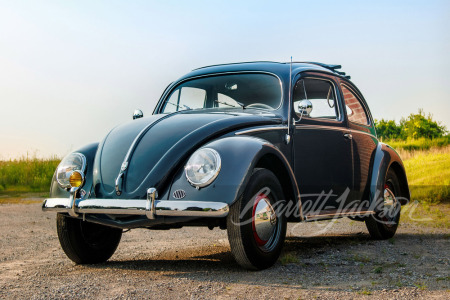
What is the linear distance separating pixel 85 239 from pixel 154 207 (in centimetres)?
137

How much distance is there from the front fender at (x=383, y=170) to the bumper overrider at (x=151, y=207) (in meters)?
3.44

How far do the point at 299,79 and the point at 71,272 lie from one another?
3.20m

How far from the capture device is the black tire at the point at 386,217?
23.0 feet

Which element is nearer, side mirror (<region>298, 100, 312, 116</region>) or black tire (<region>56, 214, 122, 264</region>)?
black tire (<region>56, 214, 122, 264</region>)

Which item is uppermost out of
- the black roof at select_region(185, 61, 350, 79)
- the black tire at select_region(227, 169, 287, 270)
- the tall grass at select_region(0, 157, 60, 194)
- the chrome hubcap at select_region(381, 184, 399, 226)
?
the black roof at select_region(185, 61, 350, 79)

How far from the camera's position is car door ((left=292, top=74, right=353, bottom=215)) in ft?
18.3

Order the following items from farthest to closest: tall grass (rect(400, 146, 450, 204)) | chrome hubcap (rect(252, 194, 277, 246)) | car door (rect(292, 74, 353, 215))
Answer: tall grass (rect(400, 146, 450, 204)), car door (rect(292, 74, 353, 215)), chrome hubcap (rect(252, 194, 277, 246))

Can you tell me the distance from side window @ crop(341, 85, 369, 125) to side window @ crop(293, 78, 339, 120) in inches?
14.2

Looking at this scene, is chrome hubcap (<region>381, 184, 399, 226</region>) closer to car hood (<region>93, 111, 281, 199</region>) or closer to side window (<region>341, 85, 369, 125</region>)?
side window (<region>341, 85, 369, 125</region>)

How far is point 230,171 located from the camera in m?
4.21

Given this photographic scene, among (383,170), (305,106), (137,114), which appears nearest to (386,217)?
(383,170)

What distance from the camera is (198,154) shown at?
4273 millimetres

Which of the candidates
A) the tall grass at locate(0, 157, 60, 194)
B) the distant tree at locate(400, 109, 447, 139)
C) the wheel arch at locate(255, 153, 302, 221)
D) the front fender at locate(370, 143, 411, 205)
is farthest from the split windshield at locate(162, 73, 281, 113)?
the distant tree at locate(400, 109, 447, 139)

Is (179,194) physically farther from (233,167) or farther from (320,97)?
(320,97)
